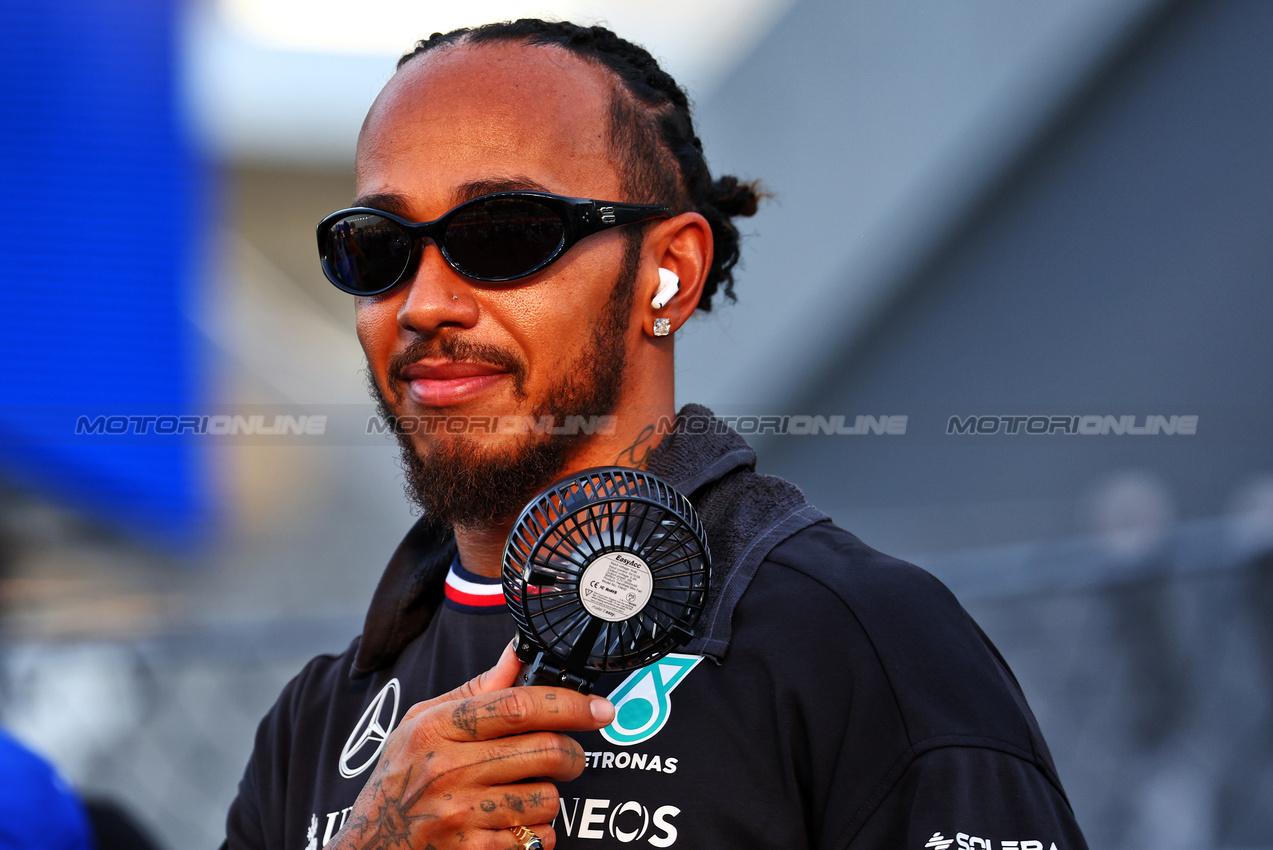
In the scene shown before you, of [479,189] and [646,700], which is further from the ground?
[479,189]

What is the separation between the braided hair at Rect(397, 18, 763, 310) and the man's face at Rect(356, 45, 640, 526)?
76mm

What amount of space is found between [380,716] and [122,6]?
585 centimetres

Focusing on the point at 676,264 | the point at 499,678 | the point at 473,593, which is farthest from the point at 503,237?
the point at 499,678

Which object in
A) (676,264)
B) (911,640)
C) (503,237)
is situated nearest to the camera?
(911,640)

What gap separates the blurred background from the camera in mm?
4172

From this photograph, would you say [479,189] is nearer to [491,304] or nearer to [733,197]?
[491,304]

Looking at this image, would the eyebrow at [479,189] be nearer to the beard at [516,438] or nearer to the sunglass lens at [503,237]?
the sunglass lens at [503,237]

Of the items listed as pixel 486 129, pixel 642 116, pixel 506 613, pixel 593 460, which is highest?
pixel 642 116

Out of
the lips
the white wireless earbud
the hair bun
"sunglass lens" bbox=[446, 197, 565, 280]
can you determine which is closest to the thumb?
the lips

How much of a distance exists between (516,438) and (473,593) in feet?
1.05

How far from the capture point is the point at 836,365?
6602 mm

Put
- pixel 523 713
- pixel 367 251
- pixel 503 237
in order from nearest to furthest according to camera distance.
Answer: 1. pixel 523 713
2. pixel 503 237
3. pixel 367 251

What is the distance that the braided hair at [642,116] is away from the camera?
196 cm

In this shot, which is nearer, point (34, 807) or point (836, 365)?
point (34, 807)
